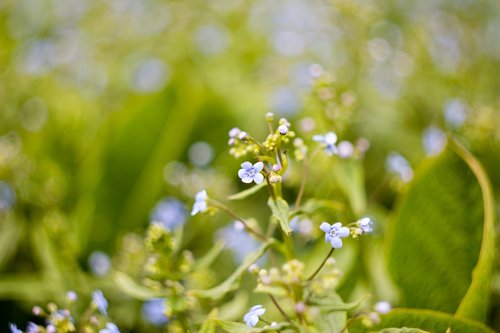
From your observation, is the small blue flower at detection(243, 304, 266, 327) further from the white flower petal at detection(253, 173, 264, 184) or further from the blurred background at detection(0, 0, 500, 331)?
the blurred background at detection(0, 0, 500, 331)

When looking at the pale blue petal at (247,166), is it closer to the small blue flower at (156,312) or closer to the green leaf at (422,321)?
the green leaf at (422,321)

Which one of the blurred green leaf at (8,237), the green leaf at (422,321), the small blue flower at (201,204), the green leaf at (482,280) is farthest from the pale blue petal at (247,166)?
the blurred green leaf at (8,237)

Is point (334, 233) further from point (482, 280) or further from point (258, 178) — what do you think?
point (482, 280)

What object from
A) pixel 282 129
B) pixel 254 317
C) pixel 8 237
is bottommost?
pixel 8 237

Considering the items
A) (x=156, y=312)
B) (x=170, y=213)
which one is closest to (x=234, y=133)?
(x=156, y=312)

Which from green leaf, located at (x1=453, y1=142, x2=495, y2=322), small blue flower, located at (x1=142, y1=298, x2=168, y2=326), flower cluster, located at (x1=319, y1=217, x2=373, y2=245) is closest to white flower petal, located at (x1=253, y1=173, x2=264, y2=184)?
flower cluster, located at (x1=319, y1=217, x2=373, y2=245)

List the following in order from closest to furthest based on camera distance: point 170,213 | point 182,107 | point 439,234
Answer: point 439,234 < point 170,213 < point 182,107

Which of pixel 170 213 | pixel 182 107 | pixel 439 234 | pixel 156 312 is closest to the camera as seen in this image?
pixel 439 234
